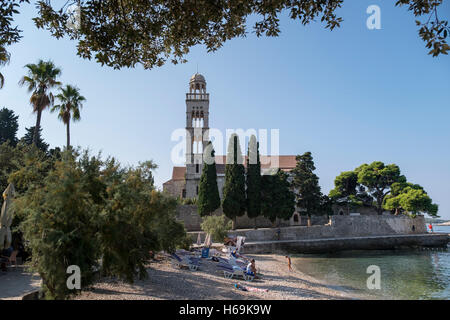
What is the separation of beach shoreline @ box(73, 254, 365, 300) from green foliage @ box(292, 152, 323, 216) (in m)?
21.4

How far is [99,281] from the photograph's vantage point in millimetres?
8836

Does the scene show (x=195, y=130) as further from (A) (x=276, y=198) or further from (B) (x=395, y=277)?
(B) (x=395, y=277)

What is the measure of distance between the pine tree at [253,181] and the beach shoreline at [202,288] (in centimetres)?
1645

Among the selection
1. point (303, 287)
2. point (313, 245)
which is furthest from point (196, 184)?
point (303, 287)

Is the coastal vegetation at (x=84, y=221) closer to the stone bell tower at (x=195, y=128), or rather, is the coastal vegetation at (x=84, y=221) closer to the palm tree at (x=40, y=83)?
the palm tree at (x=40, y=83)

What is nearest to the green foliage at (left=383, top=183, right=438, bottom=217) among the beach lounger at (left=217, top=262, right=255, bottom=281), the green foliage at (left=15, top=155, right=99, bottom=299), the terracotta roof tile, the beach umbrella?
the terracotta roof tile

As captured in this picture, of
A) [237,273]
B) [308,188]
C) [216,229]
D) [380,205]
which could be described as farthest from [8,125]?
[380,205]

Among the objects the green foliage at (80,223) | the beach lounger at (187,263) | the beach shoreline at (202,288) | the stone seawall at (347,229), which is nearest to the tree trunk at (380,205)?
the stone seawall at (347,229)

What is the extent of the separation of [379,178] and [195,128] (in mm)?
29951

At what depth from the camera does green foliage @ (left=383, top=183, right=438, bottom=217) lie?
36656 mm

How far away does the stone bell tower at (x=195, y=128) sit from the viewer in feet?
135

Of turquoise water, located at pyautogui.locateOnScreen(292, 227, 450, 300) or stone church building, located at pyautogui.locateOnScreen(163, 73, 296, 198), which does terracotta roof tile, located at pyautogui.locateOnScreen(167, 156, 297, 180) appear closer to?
stone church building, located at pyautogui.locateOnScreen(163, 73, 296, 198)
